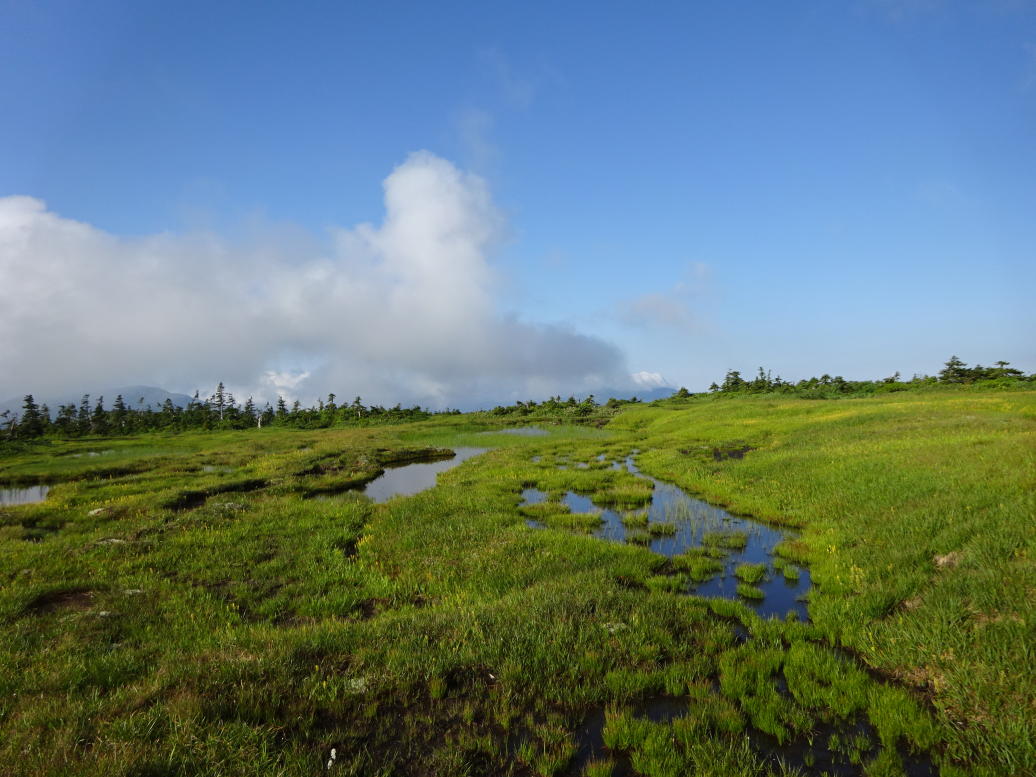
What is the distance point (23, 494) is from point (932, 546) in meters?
51.7

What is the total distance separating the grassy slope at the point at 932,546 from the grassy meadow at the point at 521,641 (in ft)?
0.21

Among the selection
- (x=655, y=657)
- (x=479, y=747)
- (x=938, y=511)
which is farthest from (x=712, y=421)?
(x=479, y=747)

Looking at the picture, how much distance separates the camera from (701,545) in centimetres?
1555

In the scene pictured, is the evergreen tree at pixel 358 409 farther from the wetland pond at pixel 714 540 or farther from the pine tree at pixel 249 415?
the wetland pond at pixel 714 540

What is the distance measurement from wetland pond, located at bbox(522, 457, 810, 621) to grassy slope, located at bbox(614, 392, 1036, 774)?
93 cm

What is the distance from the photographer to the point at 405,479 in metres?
33.2

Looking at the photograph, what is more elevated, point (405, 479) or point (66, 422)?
point (66, 422)

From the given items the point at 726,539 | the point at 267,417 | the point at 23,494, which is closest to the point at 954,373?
the point at 726,539

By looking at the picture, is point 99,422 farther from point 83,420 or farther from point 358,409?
point 358,409

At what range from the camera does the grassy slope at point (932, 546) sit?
264 inches

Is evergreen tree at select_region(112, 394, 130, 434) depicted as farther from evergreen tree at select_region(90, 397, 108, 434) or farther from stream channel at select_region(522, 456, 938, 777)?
Result: stream channel at select_region(522, 456, 938, 777)

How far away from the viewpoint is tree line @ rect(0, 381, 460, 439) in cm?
8350

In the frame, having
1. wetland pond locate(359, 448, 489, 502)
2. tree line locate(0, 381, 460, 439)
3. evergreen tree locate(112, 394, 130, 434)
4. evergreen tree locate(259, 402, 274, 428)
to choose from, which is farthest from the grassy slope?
evergreen tree locate(259, 402, 274, 428)

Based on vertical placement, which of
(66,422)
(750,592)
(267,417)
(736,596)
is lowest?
(736,596)
